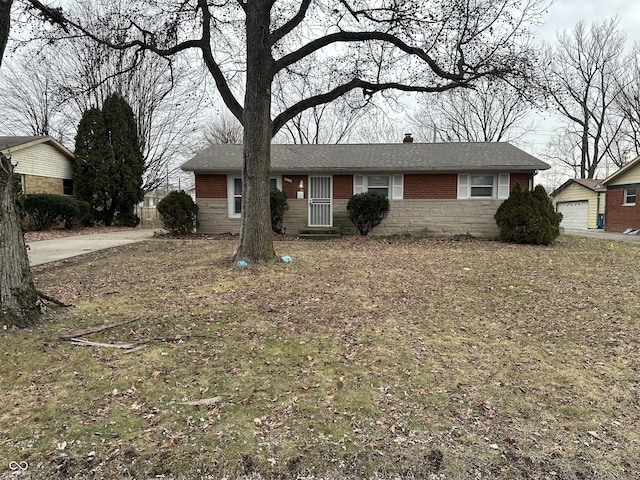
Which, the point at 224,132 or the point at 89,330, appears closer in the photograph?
the point at 89,330

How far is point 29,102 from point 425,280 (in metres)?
28.5

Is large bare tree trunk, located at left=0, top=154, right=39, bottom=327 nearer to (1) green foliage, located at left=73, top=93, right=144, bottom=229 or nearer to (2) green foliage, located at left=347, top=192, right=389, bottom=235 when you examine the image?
(2) green foliage, located at left=347, top=192, right=389, bottom=235

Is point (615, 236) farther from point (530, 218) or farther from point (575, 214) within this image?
point (575, 214)

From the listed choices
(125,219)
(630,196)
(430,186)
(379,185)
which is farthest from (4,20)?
(630,196)

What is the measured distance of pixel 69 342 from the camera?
4.03m

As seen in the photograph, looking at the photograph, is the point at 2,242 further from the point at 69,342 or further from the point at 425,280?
the point at 425,280

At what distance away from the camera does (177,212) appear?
1402 centimetres

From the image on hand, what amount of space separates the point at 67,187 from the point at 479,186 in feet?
64.6

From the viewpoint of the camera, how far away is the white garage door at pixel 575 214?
27106 mm

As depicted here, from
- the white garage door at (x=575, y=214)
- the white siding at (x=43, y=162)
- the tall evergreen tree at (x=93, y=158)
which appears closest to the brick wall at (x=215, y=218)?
the tall evergreen tree at (x=93, y=158)

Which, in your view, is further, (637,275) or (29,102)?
(29,102)

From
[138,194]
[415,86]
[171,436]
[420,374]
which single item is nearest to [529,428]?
[420,374]

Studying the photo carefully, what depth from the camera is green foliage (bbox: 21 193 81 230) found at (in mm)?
16016

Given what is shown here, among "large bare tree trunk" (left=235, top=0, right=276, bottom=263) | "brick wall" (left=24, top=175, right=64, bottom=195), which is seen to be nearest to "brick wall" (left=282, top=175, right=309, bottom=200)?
"large bare tree trunk" (left=235, top=0, right=276, bottom=263)
